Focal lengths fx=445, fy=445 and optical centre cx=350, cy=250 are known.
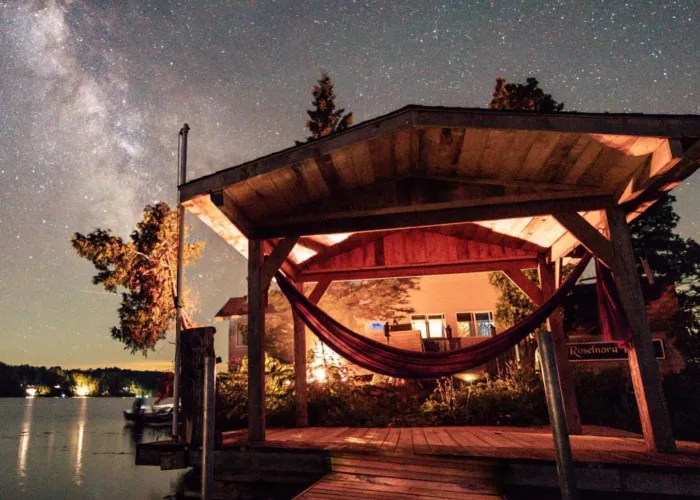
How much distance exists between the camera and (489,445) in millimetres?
4121

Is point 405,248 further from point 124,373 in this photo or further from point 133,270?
point 124,373

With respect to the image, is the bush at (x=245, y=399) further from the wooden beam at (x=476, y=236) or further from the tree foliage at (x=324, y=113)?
the tree foliage at (x=324, y=113)

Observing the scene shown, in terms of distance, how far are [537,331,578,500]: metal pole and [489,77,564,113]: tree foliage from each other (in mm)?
13822

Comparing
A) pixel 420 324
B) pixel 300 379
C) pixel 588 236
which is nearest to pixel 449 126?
pixel 588 236

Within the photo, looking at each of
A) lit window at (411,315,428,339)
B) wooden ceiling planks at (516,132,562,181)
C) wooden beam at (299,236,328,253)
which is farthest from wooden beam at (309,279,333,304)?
lit window at (411,315,428,339)

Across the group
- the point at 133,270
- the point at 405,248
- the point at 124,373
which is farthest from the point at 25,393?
the point at 405,248

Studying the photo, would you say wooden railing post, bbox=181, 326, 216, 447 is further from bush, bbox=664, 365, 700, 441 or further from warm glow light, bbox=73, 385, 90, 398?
warm glow light, bbox=73, 385, 90, 398

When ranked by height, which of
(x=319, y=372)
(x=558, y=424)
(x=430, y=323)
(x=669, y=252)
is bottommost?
(x=558, y=424)

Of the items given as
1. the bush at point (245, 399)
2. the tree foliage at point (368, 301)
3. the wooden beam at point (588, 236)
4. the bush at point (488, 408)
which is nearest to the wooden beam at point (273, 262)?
the bush at point (245, 399)

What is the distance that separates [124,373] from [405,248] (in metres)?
202

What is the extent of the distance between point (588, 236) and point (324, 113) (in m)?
16.4

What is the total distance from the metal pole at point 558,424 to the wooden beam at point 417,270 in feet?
14.2

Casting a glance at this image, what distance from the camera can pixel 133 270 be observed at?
46.7ft

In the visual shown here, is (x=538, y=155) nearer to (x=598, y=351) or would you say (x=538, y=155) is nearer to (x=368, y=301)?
(x=598, y=351)
